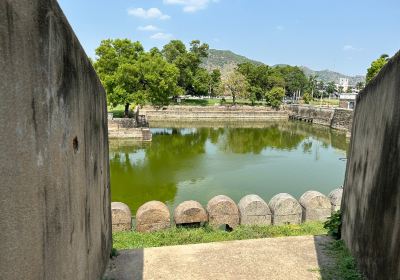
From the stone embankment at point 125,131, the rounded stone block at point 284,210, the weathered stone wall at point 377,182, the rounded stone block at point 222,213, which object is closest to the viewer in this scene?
the weathered stone wall at point 377,182

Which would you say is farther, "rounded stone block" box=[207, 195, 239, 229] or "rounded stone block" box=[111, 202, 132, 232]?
"rounded stone block" box=[207, 195, 239, 229]

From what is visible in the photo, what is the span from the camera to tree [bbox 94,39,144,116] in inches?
948

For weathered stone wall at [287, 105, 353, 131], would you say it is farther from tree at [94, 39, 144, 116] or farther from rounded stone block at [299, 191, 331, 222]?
rounded stone block at [299, 191, 331, 222]

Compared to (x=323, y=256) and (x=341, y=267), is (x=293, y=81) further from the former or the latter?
(x=341, y=267)

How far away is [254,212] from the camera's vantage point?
7148mm

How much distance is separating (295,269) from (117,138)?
62.9 feet

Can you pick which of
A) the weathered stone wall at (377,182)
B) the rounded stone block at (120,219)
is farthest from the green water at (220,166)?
the weathered stone wall at (377,182)

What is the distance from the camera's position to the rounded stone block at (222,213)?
698 cm

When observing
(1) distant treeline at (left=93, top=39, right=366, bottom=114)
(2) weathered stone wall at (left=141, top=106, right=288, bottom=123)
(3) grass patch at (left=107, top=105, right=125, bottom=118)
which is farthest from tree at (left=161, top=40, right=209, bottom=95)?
(3) grass patch at (left=107, top=105, right=125, bottom=118)

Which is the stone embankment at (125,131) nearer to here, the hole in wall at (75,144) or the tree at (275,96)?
the hole in wall at (75,144)

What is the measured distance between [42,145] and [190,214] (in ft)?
17.1

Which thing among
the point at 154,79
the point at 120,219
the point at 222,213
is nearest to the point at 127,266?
the point at 120,219

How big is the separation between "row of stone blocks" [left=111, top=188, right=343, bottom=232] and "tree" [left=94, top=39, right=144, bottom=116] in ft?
59.6

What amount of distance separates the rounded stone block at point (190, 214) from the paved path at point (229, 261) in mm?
1784
